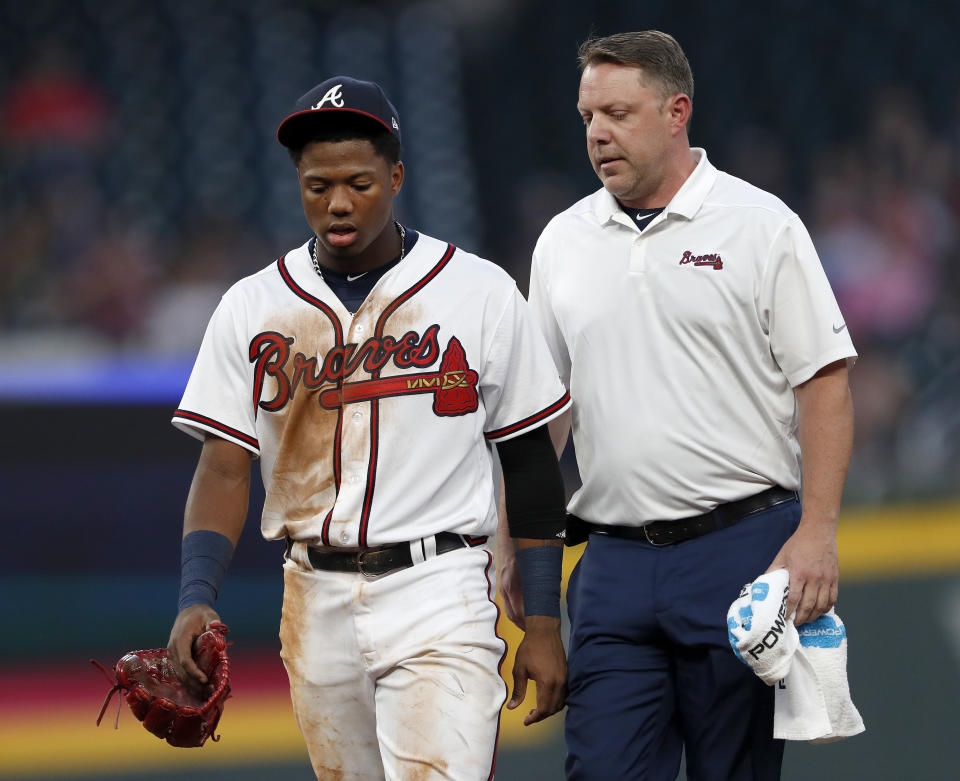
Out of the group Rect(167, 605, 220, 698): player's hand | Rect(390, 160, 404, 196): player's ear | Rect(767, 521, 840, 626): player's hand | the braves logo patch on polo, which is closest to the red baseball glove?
Rect(167, 605, 220, 698): player's hand

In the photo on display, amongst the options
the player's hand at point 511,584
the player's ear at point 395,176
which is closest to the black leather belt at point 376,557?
the player's hand at point 511,584

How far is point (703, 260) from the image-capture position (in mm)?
3350

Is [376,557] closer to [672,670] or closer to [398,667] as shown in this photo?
[398,667]

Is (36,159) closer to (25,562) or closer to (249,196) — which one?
(249,196)

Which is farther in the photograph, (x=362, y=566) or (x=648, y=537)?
(x=648, y=537)

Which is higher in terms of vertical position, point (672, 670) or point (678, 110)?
point (678, 110)

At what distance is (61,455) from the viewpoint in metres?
5.30

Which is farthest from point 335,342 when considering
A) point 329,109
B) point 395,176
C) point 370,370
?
point 329,109

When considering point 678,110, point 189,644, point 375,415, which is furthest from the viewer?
point 678,110

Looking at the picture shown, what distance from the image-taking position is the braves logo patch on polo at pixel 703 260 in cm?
333

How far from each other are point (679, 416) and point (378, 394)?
2.51 feet

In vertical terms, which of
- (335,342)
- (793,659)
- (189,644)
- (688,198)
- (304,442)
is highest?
(688,198)

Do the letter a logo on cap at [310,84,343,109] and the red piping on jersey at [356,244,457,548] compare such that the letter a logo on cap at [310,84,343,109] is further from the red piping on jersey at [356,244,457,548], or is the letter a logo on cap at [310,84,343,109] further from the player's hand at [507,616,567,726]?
the player's hand at [507,616,567,726]

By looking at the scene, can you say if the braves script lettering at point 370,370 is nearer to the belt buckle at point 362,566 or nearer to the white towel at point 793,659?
the belt buckle at point 362,566
